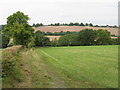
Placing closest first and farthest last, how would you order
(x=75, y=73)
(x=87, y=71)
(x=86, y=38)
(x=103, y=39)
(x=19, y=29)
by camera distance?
(x=75, y=73) → (x=87, y=71) → (x=19, y=29) → (x=86, y=38) → (x=103, y=39)

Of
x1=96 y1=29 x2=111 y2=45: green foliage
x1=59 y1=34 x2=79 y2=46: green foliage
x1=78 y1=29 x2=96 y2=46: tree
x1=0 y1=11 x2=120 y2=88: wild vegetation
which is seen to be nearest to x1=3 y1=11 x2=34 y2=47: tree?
x1=0 y1=11 x2=120 y2=88: wild vegetation

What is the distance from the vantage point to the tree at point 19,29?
34312 millimetres

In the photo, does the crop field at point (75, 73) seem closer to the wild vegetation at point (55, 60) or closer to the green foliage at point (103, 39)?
the wild vegetation at point (55, 60)

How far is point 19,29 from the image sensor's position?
34.3m

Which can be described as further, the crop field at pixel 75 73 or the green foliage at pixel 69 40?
the green foliage at pixel 69 40

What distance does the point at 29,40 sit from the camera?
36.6 metres

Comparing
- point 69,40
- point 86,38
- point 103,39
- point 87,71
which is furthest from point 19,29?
point 103,39

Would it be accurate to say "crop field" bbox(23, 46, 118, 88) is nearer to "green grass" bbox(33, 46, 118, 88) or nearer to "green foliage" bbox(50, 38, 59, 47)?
"green grass" bbox(33, 46, 118, 88)

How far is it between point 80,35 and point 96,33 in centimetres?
788

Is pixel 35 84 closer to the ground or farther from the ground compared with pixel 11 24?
closer to the ground

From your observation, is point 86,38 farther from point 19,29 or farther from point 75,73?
point 75,73

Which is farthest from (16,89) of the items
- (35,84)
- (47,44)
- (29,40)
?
(47,44)

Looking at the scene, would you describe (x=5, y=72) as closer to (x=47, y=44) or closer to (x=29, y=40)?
(x=29, y=40)

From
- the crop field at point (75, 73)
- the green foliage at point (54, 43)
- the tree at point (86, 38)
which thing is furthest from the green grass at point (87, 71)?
the tree at point (86, 38)
